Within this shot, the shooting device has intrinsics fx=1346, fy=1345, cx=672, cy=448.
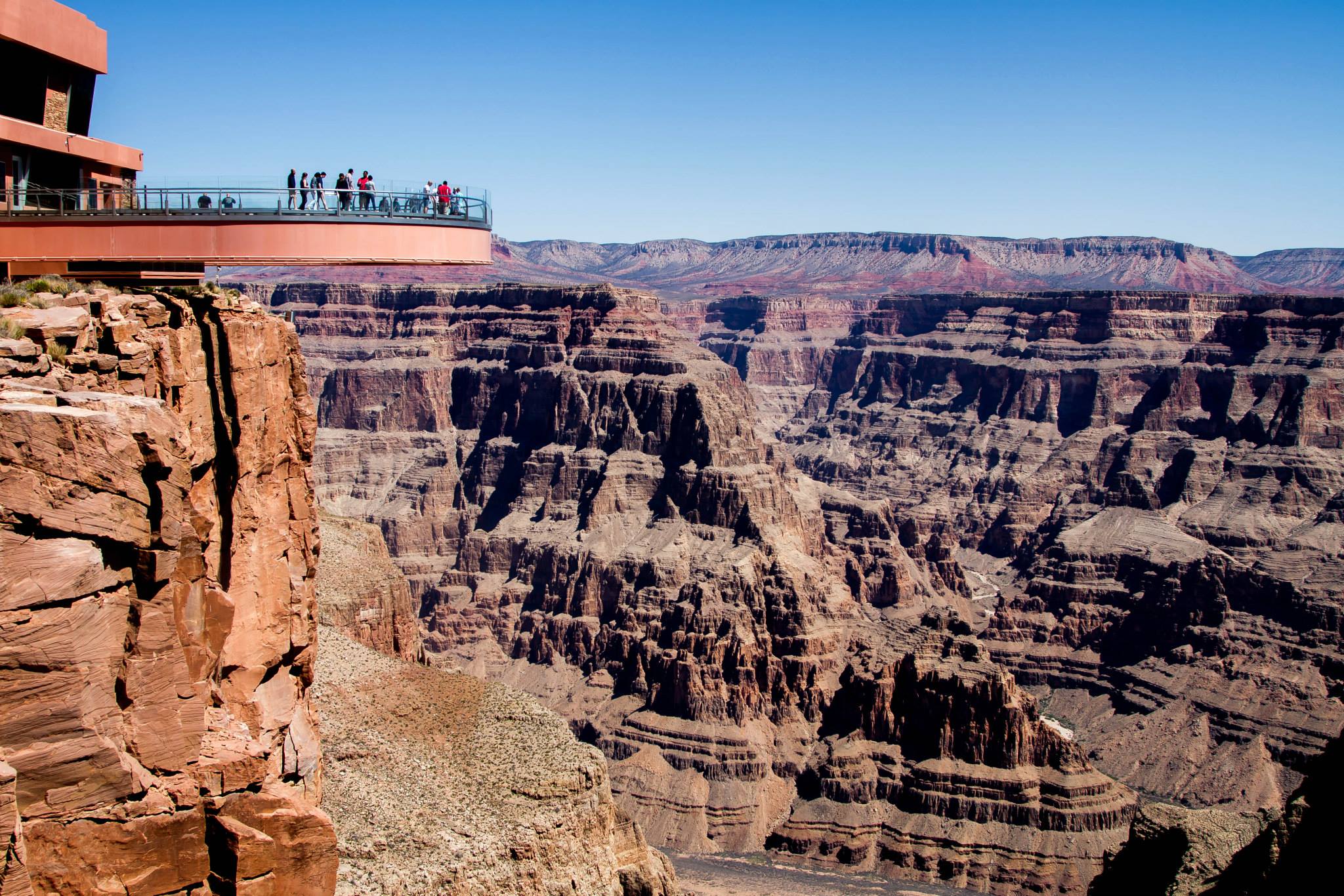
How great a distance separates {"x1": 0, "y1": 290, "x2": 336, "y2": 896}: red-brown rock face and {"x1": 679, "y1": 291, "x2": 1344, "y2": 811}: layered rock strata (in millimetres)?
89497

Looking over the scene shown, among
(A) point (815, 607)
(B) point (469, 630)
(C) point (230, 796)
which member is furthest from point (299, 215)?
(B) point (469, 630)

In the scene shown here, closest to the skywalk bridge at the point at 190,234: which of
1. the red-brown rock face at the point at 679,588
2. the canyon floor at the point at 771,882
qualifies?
the canyon floor at the point at 771,882

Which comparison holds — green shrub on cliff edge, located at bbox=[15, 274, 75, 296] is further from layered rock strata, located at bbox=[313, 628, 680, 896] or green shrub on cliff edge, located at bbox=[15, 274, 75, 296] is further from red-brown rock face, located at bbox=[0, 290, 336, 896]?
layered rock strata, located at bbox=[313, 628, 680, 896]

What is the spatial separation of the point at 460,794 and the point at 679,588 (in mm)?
78164

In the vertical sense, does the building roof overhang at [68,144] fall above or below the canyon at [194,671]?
above

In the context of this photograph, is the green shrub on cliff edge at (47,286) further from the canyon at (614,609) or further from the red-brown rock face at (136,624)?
the red-brown rock face at (136,624)

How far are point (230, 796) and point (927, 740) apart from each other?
77642mm

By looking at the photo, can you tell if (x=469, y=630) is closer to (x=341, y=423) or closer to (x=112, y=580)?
(x=341, y=423)

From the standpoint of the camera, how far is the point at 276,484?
3575 cm

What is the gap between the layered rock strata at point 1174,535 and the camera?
372 feet

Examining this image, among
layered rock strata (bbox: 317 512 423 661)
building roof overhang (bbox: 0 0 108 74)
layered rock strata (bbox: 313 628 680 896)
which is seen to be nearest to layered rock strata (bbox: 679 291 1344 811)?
layered rock strata (bbox: 317 512 423 661)

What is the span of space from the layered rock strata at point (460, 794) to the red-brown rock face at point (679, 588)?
40641 mm

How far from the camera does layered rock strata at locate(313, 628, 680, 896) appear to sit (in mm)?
41625

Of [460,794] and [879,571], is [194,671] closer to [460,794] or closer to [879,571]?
[460,794]
